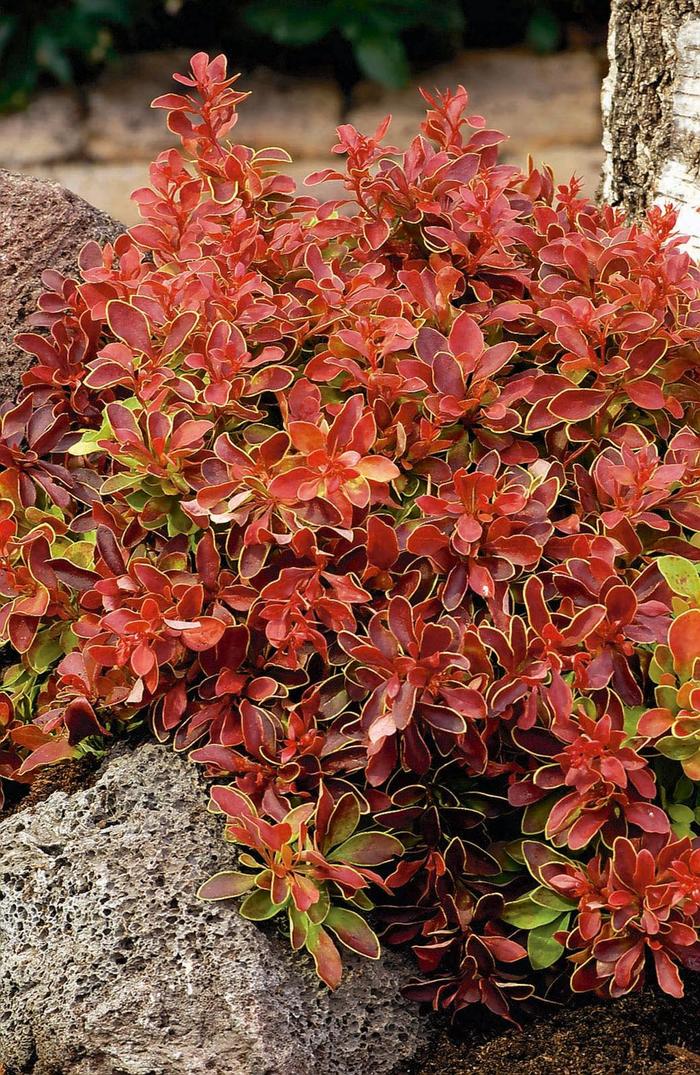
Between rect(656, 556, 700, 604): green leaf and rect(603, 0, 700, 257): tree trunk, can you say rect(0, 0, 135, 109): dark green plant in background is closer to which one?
rect(603, 0, 700, 257): tree trunk

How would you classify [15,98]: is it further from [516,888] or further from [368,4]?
[516,888]

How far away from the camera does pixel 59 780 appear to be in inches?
84.4

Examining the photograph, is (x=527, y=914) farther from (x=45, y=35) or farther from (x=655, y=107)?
(x=45, y=35)

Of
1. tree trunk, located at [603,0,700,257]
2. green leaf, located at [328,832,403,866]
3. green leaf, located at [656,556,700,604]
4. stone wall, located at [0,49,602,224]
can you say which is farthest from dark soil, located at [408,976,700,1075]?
stone wall, located at [0,49,602,224]

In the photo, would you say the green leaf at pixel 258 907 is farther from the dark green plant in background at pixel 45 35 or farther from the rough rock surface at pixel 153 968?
the dark green plant in background at pixel 45 35

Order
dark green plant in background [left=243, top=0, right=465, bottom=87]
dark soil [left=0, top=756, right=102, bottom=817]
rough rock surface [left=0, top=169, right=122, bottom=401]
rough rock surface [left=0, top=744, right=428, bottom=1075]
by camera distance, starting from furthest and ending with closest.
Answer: dark green plant in background [left=243, top=0, right=465, bottom=87]
rough rock surface [left=0, top=169, right=122, bottom=401]
dark soil [left=0, top=756, right=102, bottom=817]
rough rock surface [left=0, top=744, right=428, bottom=1075]

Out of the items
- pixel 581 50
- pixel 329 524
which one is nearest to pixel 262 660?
pixel 329 524

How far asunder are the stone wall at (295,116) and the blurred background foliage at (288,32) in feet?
0.37

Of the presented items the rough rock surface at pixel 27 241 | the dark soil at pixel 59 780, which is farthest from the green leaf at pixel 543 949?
the rough rock surface at pixel 27 241

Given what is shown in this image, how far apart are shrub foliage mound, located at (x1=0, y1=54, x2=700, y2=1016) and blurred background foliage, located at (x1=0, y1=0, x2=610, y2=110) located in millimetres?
5672

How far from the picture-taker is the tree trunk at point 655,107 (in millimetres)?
2856

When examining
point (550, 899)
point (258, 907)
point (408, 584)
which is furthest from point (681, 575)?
point (258, 907)

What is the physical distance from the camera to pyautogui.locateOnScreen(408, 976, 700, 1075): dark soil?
1799 millimetres

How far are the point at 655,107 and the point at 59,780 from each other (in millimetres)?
2183
